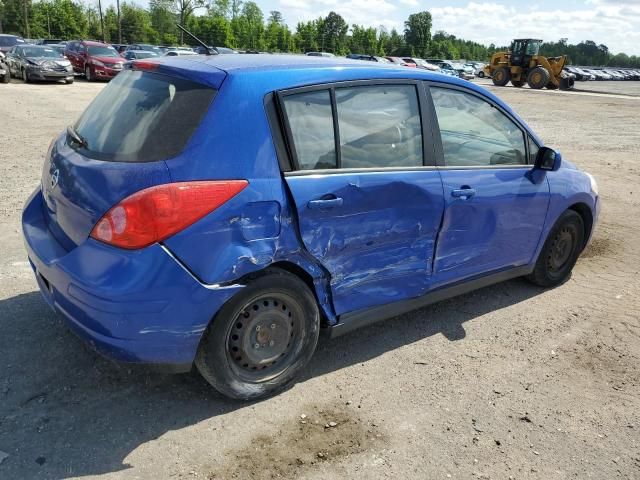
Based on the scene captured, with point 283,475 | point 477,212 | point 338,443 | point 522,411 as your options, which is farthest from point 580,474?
point 477,212

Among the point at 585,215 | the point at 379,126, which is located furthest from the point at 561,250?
the point at 379,126

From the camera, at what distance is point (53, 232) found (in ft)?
9.93

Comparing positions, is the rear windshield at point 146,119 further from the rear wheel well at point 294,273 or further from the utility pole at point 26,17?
the utility pole at point 26,17

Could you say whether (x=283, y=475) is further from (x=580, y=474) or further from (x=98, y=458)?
(x=580, y=474)

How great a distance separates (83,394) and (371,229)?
1.81 m

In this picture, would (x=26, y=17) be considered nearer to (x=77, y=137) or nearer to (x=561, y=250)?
(x=77, y=137)

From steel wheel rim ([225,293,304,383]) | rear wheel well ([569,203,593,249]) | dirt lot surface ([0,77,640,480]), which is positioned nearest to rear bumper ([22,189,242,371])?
steel wheel rim ([225,293,304,383])

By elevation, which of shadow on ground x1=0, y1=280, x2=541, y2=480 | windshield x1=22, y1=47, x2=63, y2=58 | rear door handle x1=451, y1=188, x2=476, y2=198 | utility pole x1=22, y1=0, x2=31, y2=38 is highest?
rear door handle x1=451, y1=188, x2=476, y2=198

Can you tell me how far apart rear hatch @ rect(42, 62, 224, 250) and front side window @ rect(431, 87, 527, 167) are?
5.13 ft

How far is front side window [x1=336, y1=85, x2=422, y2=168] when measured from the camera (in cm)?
315

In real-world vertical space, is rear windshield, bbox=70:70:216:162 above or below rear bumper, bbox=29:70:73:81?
A: above

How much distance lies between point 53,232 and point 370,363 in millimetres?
2003

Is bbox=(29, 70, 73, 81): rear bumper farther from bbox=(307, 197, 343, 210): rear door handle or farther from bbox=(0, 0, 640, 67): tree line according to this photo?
bbox=(0, 0, 640, 67): tree line

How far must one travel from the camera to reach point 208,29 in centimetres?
7281
